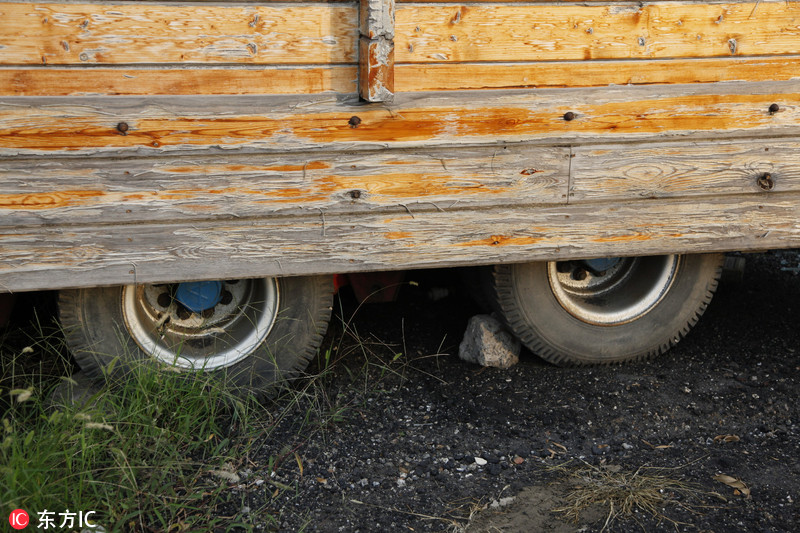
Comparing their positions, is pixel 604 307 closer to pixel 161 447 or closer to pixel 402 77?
pixel 402 77

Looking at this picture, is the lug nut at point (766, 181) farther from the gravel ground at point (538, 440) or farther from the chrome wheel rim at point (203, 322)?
the chrome wheel rim at point (203, 322)

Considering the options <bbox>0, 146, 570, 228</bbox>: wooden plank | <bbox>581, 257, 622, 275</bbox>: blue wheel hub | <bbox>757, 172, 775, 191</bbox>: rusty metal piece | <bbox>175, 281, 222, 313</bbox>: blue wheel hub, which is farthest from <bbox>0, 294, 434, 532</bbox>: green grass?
<bbox>757, 172, 775, 191</bbox>: rusty metal piece

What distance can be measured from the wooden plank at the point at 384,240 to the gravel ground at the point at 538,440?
0.72m

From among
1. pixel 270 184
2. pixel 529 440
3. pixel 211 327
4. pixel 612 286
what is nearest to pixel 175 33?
pixel 270 184

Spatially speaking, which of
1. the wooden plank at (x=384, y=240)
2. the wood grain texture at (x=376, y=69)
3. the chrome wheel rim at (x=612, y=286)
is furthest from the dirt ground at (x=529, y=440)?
the wood grain texture at (x=376, y=69)

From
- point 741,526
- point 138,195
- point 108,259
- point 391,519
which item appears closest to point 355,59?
point 138,195

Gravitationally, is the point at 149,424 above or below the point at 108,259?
below

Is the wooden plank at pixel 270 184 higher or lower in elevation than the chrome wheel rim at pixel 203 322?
higher

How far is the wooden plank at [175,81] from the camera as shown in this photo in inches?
108

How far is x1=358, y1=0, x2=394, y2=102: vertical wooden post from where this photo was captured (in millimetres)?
2850

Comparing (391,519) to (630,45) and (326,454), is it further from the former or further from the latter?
(630,45)

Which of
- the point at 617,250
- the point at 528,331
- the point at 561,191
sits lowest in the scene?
the point at 528,331

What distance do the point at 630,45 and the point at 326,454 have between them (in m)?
2.18

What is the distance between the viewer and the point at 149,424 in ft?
9.84
